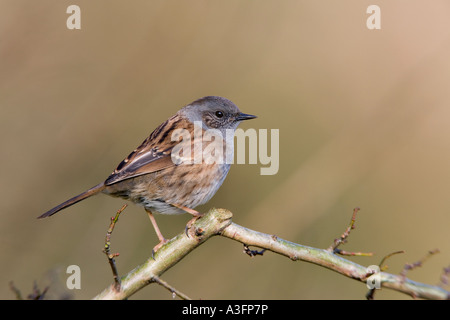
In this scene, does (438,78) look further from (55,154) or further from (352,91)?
(55,154)

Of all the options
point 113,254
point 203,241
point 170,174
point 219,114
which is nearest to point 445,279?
point 203,241

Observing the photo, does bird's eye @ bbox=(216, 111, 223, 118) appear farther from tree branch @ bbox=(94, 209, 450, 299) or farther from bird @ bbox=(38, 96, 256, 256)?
tree branch @ bbox=(94, 209, 450, 299)

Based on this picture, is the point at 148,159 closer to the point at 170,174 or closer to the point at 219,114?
the point at 170,174

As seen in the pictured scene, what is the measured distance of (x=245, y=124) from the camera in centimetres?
677

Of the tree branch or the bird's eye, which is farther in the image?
the bird's eye

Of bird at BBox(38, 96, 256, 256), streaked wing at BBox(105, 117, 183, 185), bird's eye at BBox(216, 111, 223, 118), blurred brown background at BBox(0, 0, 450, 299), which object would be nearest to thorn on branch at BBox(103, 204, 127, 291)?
bird at BBox(38, 96, 256, 256)

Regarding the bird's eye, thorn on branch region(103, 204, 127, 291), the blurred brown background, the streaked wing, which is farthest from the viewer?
the blurred brown background

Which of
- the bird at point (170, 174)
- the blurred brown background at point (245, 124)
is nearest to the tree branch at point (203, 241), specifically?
the bird at point (170, 174)

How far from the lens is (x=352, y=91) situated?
689 centimetres

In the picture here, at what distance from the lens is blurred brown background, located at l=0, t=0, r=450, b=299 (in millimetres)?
5883

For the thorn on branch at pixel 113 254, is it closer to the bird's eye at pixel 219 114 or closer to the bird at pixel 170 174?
the bird at pixel 170 174

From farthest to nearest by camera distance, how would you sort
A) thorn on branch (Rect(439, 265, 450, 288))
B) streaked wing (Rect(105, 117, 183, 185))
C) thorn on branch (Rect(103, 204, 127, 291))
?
streaked wing (Rect(105, 117, 183, 185)) → thorn on branch (Rect(103, 204, 127, 291)) → thorn on branch (Rect(439, 265, 450, 288))
